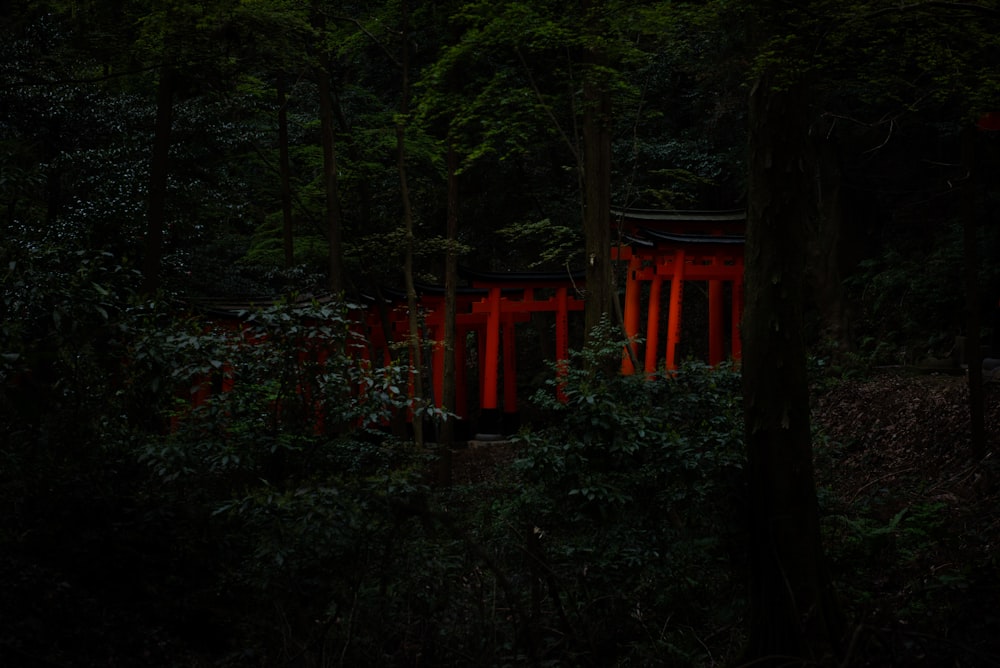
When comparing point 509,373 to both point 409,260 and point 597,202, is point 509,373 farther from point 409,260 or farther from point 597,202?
point 597,202

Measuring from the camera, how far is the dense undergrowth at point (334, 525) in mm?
5707

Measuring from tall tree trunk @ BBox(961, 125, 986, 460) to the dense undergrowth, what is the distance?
1.33 m

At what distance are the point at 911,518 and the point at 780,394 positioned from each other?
4.84m

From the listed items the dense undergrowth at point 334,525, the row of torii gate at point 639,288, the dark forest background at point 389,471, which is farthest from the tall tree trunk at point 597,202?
the dense undergrowth at point 334,525

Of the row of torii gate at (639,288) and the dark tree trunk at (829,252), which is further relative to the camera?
the dark tree trunk at (829,252)

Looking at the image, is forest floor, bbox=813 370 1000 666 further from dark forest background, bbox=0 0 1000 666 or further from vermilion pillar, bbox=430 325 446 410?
vermilion pillar, bbox=430 325 446 410

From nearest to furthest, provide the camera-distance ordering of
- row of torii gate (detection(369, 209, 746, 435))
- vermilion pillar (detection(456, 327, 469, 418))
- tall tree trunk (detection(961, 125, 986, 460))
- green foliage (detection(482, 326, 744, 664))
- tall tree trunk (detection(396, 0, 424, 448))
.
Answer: green foliage (detection(482, 326, 744, 664)), tall tree trunk (detection(961, 125, 986, 460)), tall tree trunk (detection(396, 0, 424, 448)), row of torii gate (detection(369, 209, 746, 435)), vermilion pillar (detection(456, 327, 469, 418))

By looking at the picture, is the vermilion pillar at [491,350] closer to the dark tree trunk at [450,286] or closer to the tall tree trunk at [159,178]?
the dark tree trunk at [450,286]

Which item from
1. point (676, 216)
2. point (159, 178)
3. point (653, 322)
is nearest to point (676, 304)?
point (653, 322)

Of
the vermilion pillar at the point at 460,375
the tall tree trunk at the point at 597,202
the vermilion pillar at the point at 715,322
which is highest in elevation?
the tall tree trunk at the point at 597,202

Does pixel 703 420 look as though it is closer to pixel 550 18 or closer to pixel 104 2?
pixel 550 18

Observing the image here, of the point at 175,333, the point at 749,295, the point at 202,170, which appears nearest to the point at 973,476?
the point at 749,295

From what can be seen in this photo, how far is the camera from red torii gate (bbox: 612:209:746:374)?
17703mm

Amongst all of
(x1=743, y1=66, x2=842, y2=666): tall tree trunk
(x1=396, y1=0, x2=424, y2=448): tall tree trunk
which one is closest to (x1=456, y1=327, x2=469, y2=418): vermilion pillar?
(x1=396, y1=0, x2=424, y2=448): tall tree trunk
